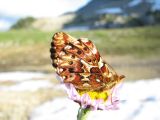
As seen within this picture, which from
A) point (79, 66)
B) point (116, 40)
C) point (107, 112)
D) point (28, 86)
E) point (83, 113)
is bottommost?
point (116, 40)

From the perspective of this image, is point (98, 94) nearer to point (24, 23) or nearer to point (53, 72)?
point (53, 72)

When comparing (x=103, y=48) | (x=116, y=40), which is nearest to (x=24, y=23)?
(x=116, y=40)

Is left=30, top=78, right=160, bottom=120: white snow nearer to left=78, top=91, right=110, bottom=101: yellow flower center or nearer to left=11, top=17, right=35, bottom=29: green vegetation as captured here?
left=78, top=91, right=110, bottom=101: yellow flower center

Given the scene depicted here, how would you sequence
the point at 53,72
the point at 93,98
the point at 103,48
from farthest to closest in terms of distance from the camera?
1. the point at 103,48
2. the point at 53,72
3. the point at 93,98

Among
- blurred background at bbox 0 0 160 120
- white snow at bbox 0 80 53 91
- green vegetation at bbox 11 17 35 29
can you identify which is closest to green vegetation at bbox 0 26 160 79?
blurred background at bbox 0 0 160 120

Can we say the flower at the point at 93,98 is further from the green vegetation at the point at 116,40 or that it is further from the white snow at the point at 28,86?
the green vegetation at the point at 116,40

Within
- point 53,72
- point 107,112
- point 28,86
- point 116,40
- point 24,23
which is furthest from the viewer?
point 24,23
